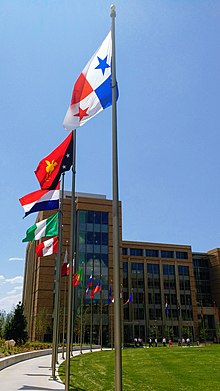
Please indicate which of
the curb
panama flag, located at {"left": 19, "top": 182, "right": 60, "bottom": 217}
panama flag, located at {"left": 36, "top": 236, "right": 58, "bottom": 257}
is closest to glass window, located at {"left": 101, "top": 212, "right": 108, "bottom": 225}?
the curb

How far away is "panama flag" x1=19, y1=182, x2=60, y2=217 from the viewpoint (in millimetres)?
13281

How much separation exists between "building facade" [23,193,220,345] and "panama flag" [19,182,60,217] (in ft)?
147

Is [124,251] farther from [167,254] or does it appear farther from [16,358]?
[16,358]

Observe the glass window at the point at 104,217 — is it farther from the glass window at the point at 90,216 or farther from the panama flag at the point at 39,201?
the panama flag at the point at 39,201

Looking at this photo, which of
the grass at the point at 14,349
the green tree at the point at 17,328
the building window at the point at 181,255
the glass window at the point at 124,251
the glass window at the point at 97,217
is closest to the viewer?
the grass at the point at 14,349

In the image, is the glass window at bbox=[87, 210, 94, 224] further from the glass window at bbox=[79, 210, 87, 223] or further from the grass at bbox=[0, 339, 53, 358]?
the grass at bbox=[0, 339, 53, 358]

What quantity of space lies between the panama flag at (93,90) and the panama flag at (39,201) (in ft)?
15.4

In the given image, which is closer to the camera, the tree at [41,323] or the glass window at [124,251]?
the tree at [41,323]

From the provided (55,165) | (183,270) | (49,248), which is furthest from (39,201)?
(183,270)

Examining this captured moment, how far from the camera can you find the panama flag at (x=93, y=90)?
877 cm

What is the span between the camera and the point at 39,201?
13617mm

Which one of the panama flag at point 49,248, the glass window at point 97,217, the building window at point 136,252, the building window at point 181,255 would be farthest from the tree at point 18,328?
the building window at point 181,255

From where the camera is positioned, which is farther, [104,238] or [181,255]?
[181,255]

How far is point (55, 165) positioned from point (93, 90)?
3473 mm
